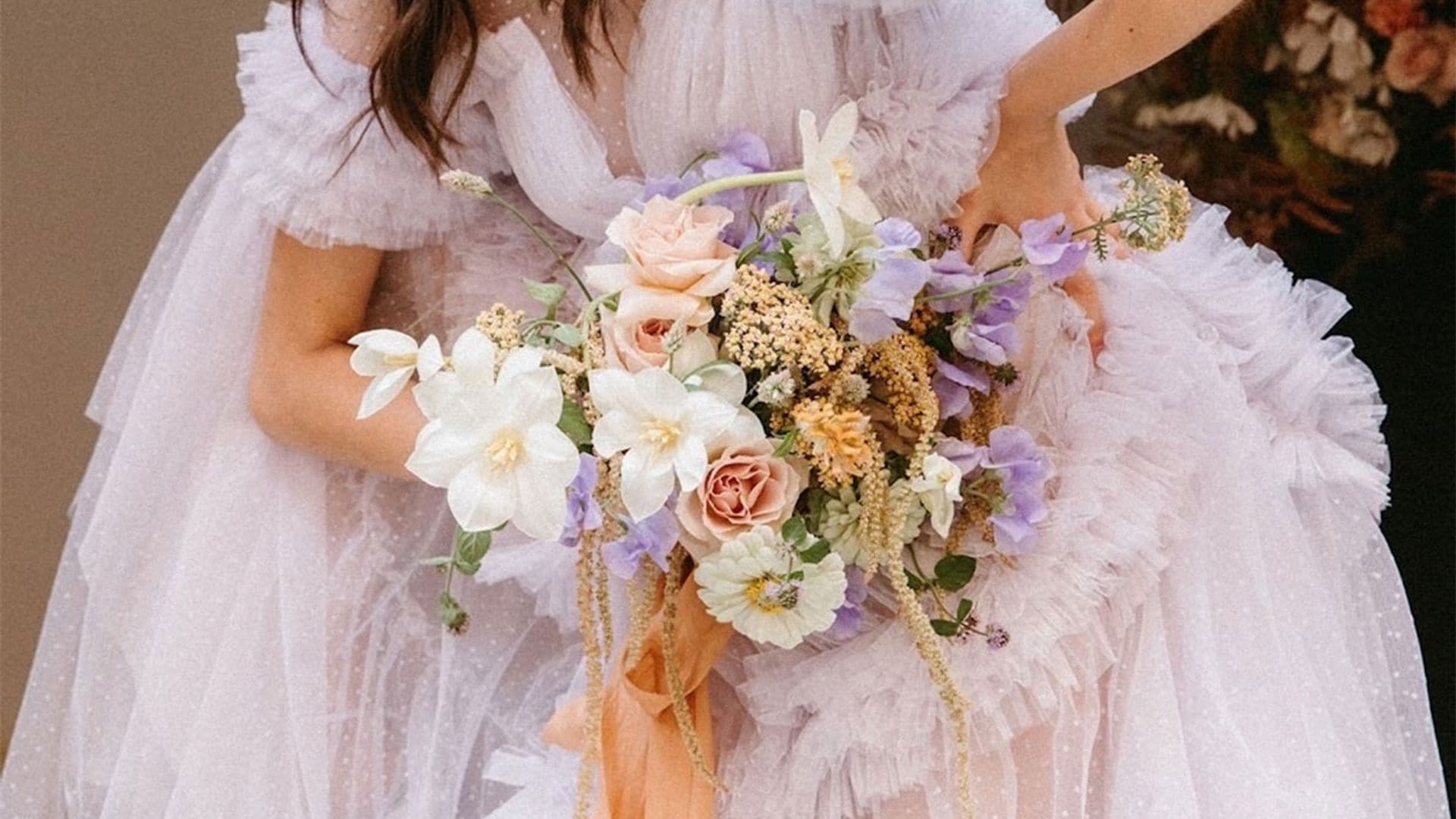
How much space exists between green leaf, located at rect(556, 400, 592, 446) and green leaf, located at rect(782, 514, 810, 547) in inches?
4.0

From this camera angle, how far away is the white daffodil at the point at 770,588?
2.39ft

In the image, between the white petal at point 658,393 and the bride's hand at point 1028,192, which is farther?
the bride's hand at point 1028,192

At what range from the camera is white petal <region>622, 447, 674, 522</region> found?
2.21 feet

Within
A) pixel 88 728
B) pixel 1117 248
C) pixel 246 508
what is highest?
pixel 1117 248

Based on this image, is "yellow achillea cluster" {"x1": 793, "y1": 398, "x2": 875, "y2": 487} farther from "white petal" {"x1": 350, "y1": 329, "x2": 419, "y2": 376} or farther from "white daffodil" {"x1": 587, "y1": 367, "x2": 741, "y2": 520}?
"white petal" {"x1": 350, "y1": 329, "x2": 419, "y2": 376}

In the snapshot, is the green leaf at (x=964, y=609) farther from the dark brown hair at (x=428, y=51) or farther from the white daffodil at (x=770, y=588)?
the dark brown hair at (x=428, y=51)

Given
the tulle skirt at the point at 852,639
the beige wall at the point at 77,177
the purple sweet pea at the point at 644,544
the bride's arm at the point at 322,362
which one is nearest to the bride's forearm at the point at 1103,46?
the tulle skirt at the point at 852,639

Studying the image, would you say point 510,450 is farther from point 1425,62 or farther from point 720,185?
point 1425,62

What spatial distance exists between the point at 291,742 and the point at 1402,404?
3.99 ft

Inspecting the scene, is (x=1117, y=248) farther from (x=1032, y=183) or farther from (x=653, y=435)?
(x=653, y=435)

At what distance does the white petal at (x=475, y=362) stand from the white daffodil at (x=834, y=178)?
163 millimetres

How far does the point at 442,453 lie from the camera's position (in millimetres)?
677

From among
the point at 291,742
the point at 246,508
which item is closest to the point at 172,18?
the point at 246,508

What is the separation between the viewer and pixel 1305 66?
1558 mm
